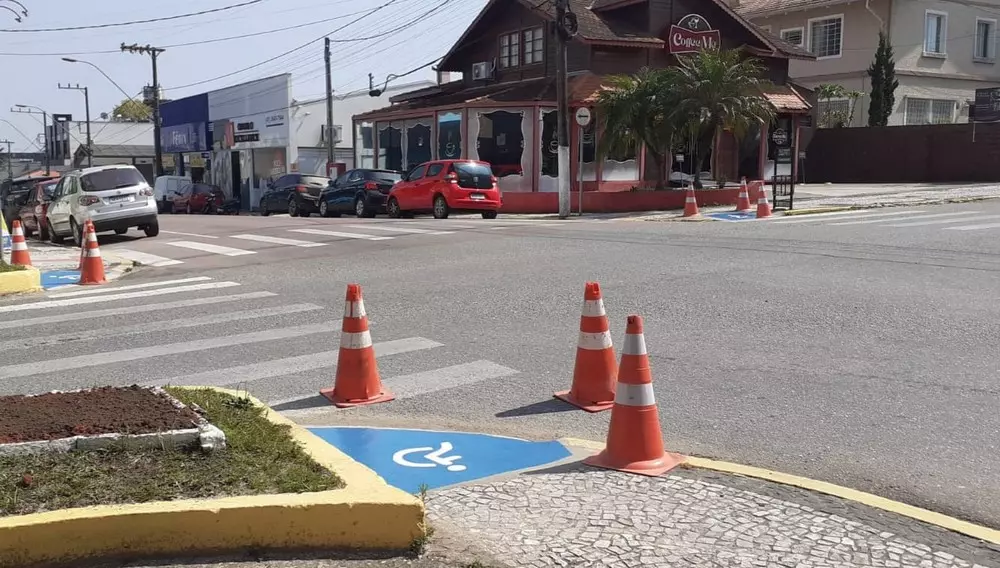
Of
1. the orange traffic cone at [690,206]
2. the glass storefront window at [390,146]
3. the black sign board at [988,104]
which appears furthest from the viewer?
the glass storefront window at [390,146]

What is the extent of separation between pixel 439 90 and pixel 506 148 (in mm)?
9035

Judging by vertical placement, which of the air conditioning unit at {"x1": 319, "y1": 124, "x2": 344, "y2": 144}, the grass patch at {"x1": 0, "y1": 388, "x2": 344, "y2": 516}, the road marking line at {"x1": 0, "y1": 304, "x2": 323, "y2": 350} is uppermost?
the air conditioning unit at {"x1": 319, "y1": 124, "x2": 344, "y2": 144}

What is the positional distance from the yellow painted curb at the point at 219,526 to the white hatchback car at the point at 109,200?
17.1 metres

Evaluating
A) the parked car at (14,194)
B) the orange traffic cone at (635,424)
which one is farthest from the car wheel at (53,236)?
the orange traffic cone at (635,424)

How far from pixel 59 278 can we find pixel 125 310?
4.20 meters

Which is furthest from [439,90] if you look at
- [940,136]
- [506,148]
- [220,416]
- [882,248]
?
[220,416]

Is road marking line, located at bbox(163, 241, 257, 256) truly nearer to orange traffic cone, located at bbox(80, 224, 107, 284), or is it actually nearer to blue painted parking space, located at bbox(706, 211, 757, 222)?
orange traffic cone, located at bbox(80, 224, 107, 284)

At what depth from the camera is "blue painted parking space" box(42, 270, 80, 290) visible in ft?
43.0

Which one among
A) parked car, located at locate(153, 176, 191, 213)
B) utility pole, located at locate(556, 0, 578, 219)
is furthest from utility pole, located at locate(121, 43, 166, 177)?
utility pole, located at locate(556, 0, 578, 219)

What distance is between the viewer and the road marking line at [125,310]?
9.72m

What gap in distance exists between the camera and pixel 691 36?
31.4 metres

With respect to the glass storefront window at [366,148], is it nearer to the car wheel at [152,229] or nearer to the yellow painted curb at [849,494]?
the car wheel at [152,229]

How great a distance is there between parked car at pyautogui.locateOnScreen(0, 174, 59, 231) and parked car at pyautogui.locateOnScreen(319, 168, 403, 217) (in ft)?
27.5

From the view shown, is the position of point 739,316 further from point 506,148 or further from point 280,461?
point 506,148
